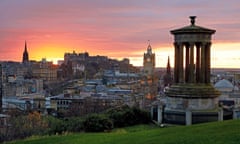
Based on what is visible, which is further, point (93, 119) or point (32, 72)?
point (32, 72)

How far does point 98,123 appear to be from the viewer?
1752cm

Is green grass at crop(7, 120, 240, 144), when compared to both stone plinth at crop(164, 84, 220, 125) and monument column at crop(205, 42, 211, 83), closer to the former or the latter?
stone plinth at crop(164, 84, 220, 125)

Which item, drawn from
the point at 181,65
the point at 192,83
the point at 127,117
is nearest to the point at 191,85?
the point at 192,83

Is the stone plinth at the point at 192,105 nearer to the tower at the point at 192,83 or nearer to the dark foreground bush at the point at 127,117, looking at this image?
the tower at the point at 192,83

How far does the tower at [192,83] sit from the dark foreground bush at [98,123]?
8.77 feet

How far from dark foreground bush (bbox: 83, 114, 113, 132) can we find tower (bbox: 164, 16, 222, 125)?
8.77ft

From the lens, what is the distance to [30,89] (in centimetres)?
12888

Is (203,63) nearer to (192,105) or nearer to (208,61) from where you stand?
(208,61)

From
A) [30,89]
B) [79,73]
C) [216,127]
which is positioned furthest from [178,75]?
[79,73]

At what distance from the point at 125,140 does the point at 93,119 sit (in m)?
4.75

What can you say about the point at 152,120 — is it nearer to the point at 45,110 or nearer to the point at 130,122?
the point at 130,122

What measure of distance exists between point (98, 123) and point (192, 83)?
4402 millimetres

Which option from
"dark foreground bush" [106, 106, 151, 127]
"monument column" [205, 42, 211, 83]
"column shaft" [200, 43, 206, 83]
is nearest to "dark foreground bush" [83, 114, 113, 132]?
"dark foreground bush" [106, 106, 151, 127]

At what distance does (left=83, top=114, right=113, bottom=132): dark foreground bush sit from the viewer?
17484 millimetres
